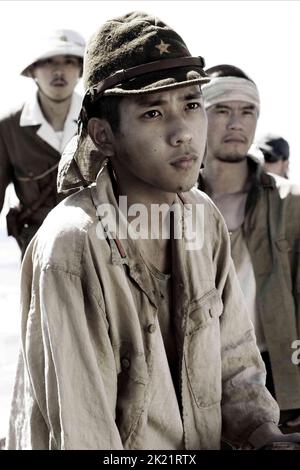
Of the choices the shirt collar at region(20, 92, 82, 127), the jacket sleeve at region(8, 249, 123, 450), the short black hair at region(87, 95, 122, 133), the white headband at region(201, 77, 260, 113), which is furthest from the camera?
the shirt collar at region(20, 92, 82, 127)

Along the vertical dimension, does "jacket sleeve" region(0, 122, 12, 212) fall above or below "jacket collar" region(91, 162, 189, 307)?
below

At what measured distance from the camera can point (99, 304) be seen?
3996 mm

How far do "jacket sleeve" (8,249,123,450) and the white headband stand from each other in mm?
3302

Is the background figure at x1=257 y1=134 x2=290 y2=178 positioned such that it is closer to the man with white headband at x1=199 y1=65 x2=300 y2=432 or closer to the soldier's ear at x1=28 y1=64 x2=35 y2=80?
the soldier's ear at x1=28 y1=64 x2=35 y2=80

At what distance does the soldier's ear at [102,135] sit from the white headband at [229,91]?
2.85 meters

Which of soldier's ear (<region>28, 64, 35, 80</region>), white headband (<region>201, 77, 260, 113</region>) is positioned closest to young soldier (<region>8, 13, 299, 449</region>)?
white headband (<region>201, 77, 260, 113</region>)

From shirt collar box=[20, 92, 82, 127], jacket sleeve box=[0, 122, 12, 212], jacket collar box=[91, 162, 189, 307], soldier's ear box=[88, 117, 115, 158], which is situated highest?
soldier's ear box=[88, 117, 115, 158]

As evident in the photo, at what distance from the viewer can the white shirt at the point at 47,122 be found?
848 cm

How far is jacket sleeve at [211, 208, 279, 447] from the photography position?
4.39m

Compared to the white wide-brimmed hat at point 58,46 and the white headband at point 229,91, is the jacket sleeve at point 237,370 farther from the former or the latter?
the white wide-brimmed hat at point 58,46

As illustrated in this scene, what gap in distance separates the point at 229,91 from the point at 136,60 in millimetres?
3116

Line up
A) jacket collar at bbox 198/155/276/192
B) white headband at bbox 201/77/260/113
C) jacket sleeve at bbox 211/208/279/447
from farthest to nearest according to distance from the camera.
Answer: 1. white headband at bbox 201/77/260/113
2. jacket collar at bbox 198/155/276/192
3. jacket sleeve at bbox 211/208/279/447

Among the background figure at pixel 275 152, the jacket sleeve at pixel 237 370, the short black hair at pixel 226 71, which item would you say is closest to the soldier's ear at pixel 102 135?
the jacket sleeve at pixel 237 370

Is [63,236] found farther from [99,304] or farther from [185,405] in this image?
[185,405]
